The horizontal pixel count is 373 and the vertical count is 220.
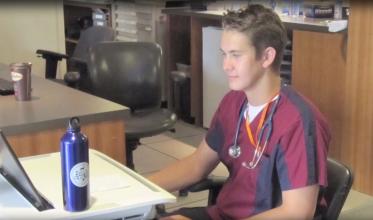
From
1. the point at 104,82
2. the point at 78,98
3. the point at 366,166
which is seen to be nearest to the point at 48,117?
the point at 78,98

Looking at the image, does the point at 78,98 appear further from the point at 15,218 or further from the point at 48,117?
the point at 15,218

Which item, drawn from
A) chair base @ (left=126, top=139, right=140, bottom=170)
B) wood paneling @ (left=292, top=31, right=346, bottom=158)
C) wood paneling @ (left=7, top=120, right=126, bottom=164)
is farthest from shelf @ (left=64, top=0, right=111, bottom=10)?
wood paneling @ (left=7, top=120, right=126, bottom=164)

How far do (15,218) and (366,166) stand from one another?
2.42 meters

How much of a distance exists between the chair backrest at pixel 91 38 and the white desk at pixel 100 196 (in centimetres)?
258

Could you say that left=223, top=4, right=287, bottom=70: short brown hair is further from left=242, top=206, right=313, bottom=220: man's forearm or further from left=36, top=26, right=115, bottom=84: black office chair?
left=36, top=26, right=115, bottom=84: black office chair

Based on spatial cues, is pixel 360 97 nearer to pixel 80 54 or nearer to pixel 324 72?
pixel 324 72

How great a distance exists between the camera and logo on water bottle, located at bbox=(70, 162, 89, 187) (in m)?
1.31

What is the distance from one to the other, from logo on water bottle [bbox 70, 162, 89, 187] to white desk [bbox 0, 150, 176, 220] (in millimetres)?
73

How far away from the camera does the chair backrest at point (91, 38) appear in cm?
417

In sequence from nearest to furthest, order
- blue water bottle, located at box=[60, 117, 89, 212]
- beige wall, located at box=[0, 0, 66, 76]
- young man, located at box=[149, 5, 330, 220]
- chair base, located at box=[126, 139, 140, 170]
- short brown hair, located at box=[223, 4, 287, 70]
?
blue water bottle, located at box=[60, 117, 89, 212], young man, located at box=[149, 5, 330, 220], short brown hair, located at box=[223, 4, 287, 70], chair base, located at box=[126, 139, 140, 170], beige wall, located at box=[0, 0, 66, 76]

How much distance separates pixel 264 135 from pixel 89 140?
0.73 m

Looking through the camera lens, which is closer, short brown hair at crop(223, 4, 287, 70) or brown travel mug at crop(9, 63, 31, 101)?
short brown hair at crop(223, 4, 287, 70)

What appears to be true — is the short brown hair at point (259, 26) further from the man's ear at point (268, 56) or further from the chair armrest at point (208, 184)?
the chair armrest at point (208, 184)

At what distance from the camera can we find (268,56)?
5.62ft
